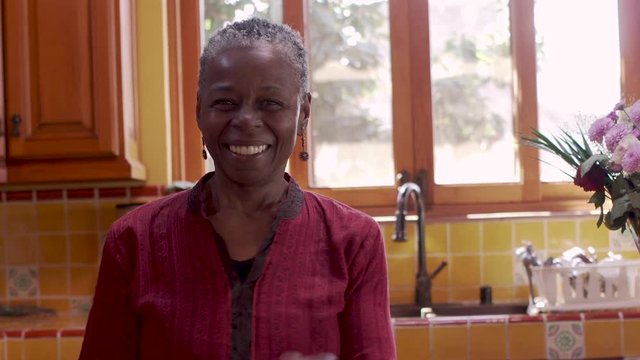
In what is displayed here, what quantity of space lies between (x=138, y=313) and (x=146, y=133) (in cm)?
173

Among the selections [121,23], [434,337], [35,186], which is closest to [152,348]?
[434,337]

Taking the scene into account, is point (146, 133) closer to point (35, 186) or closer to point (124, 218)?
point (35, 186)

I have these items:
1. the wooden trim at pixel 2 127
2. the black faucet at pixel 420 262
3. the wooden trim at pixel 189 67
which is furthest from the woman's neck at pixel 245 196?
the wooden trim at pixel 189 67

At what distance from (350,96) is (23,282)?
1.10 metres

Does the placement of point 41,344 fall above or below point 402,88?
below

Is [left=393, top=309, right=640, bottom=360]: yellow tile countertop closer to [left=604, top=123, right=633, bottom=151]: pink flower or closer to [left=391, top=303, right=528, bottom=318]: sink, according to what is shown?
[left=391, top=303, right=528, bottom=318]: sink

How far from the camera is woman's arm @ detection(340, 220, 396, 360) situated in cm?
109

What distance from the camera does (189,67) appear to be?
2.88 meters

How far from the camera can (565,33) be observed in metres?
2.89

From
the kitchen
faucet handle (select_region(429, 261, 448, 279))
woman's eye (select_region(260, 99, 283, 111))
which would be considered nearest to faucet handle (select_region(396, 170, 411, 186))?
the kitchen

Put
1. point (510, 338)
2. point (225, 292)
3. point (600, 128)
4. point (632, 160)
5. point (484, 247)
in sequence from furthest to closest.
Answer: point (484, 247) → point (510, 338) → point (600, 128) → point (632, 160) → point (225, 292)

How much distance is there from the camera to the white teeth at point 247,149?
1086mm

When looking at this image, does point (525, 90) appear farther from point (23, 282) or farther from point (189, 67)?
point (23, 282)

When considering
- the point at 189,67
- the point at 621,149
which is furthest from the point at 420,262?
the point at 621,149
